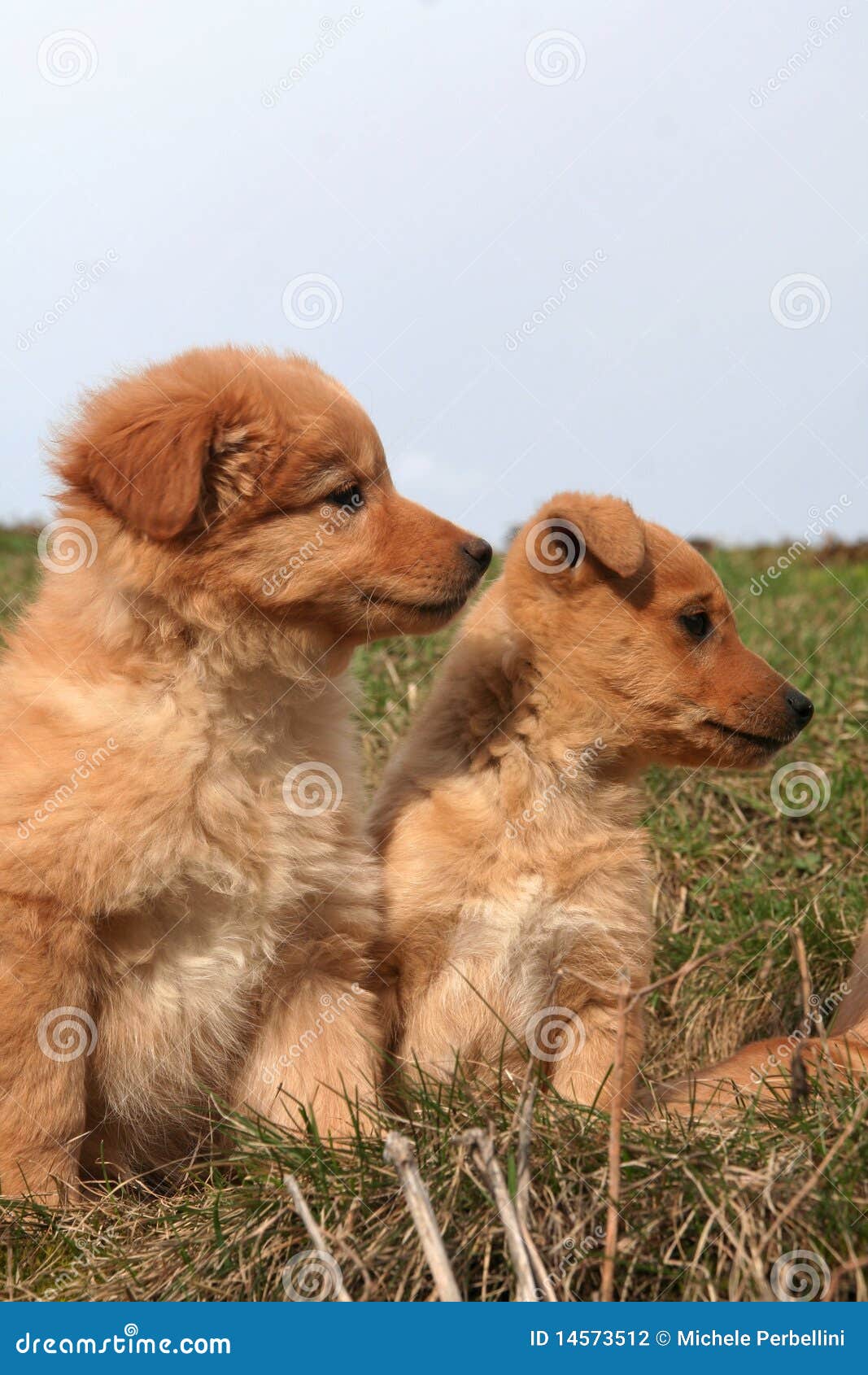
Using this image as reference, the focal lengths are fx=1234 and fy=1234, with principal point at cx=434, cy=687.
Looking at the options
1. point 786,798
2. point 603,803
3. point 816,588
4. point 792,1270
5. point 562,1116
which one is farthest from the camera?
point 816,588

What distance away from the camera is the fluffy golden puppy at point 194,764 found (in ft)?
10.8

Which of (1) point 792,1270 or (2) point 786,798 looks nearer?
(1) point 792,1270

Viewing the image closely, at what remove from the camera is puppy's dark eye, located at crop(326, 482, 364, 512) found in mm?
3697

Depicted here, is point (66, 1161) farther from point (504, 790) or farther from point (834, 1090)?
point (834, 1090)

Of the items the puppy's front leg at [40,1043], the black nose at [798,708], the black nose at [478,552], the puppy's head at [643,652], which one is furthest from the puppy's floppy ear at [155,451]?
the black nose at [798,708]

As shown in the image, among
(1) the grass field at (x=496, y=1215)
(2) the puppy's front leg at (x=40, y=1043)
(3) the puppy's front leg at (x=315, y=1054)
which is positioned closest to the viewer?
(1) the grass field at (x=496, y=1215)

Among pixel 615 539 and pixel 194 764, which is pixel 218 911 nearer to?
pixel 194 764

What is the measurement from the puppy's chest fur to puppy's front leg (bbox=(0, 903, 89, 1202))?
11cm

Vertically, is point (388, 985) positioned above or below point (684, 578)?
below

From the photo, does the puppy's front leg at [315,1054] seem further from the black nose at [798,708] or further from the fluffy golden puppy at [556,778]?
the black nose at [798,708]

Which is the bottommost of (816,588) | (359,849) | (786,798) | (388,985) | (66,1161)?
(66,1161)

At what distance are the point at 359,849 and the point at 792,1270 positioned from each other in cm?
171

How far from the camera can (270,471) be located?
11.7ft

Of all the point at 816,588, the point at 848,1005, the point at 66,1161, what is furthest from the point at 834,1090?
the point at 816,588
